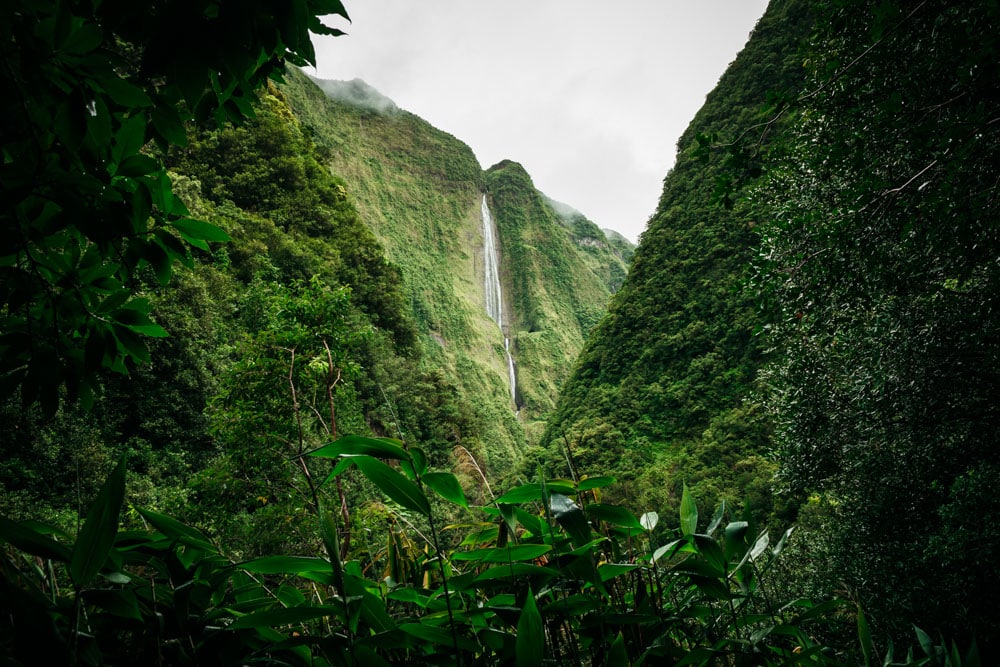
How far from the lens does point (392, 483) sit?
57 centimetres

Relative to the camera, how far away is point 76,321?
99 cm

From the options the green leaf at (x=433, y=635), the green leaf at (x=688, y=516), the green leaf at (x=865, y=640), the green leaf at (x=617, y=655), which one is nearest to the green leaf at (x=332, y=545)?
the green leaf at (x=433, y=635)

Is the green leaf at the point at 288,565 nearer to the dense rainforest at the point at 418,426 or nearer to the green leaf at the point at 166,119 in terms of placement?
the dense rainforest at the point at 418,426

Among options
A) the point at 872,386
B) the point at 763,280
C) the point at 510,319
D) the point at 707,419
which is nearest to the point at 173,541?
the point at 763,280

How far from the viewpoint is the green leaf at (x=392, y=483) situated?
57cm

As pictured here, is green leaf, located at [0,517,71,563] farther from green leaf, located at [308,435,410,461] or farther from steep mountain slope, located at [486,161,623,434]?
steep mountain slope, located at [486,161,623,434]

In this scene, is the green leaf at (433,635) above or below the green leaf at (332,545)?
below

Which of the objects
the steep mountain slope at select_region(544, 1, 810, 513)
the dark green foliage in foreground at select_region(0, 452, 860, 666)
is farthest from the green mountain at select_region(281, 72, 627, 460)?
the dark green foliage in foreground at select_region(0, 452, 860, 666)

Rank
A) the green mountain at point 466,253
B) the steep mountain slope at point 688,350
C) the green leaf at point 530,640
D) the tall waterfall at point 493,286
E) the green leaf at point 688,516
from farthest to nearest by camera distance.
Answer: the tall waterfall at point 493,286
the green mountain at point 466,253
the steep mountain slope at point 688,350
the green leaf at point 688,516
the green leaf at point 530,640

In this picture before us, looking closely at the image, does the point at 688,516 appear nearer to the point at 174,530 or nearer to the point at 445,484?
the point at 445,484

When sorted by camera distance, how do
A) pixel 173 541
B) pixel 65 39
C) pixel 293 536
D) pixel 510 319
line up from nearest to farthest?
pixel 173 541
pixel 65 39
pixel 293 536
pixel 510 319

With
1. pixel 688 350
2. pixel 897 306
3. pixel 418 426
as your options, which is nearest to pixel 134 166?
pixel 897 306

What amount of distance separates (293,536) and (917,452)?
22.3 feet

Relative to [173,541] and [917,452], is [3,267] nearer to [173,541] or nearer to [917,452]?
[173,541]
